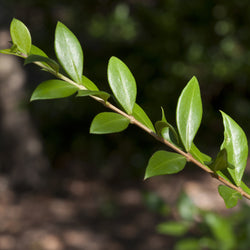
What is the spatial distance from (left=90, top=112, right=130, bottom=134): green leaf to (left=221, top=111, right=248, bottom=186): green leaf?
5.0 inches

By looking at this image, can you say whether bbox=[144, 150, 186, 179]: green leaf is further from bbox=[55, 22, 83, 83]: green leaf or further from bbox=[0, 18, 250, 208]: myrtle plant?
bbox=[55, 22, 83, 83]: green leaf

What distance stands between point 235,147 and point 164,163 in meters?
0.10

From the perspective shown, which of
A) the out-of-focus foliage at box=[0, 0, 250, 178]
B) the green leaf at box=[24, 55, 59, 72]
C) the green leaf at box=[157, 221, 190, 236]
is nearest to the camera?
the green leaf at box=[24, 55, 59, 72]

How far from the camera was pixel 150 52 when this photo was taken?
3812mm

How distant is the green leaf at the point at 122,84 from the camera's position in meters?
0.47

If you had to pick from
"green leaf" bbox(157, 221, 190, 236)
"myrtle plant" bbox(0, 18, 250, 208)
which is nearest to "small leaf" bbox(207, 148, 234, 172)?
"myrtle plant" bbox(0, 18, 250, 208)

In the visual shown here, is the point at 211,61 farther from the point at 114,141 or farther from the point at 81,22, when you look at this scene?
the point at 114,141

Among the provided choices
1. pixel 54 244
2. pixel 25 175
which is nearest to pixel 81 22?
pixel 25 175

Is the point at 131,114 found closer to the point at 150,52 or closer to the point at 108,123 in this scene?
the point at 108,123

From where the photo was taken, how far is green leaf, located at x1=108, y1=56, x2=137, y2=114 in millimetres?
468

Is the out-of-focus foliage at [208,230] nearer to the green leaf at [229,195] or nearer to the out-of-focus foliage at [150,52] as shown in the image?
the green leaf at [229,195]

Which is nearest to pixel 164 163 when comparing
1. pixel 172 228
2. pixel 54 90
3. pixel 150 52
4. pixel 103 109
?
pixel 54 90

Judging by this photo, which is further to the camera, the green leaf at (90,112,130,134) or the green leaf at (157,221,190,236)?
the green leaf at (157,221,190,236)

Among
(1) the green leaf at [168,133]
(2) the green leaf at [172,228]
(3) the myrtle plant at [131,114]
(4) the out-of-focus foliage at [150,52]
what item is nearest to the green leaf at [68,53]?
(3) the myrtle plant at [131,114]
